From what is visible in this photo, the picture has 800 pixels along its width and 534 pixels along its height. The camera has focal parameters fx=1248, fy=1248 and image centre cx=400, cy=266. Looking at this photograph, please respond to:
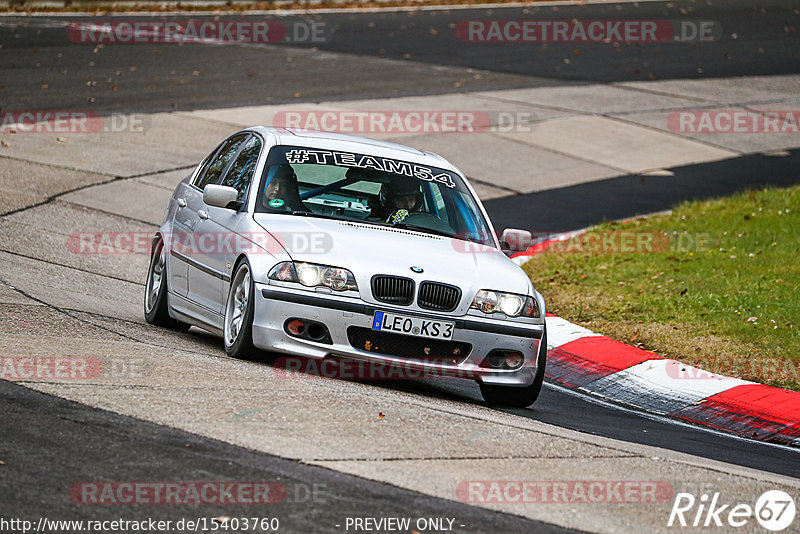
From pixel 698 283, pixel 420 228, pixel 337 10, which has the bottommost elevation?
pixel 698 283

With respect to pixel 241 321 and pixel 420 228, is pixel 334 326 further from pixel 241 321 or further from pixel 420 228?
pixel 420 228

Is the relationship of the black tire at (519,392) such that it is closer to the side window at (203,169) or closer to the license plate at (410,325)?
the license plate at (410,325)

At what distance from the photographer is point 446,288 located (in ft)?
24.8

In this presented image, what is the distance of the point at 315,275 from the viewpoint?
295 inches

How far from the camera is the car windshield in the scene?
8.42 metres

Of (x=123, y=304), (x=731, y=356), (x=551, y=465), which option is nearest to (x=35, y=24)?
(x=123, y=304)

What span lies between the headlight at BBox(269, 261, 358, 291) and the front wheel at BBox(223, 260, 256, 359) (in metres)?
0.21

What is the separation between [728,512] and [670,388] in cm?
346

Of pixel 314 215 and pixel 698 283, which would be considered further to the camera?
pixel 698 283

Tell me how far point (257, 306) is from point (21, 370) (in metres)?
1.47

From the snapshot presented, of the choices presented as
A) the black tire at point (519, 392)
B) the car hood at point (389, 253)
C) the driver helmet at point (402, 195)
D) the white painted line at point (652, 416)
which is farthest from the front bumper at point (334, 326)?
the white painted line at point (652, 416)

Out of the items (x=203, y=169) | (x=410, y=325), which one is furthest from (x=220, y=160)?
(x=410, y=325)

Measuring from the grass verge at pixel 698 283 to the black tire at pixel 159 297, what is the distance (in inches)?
141

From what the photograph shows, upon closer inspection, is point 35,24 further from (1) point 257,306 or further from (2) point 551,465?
(2) point 551,465
